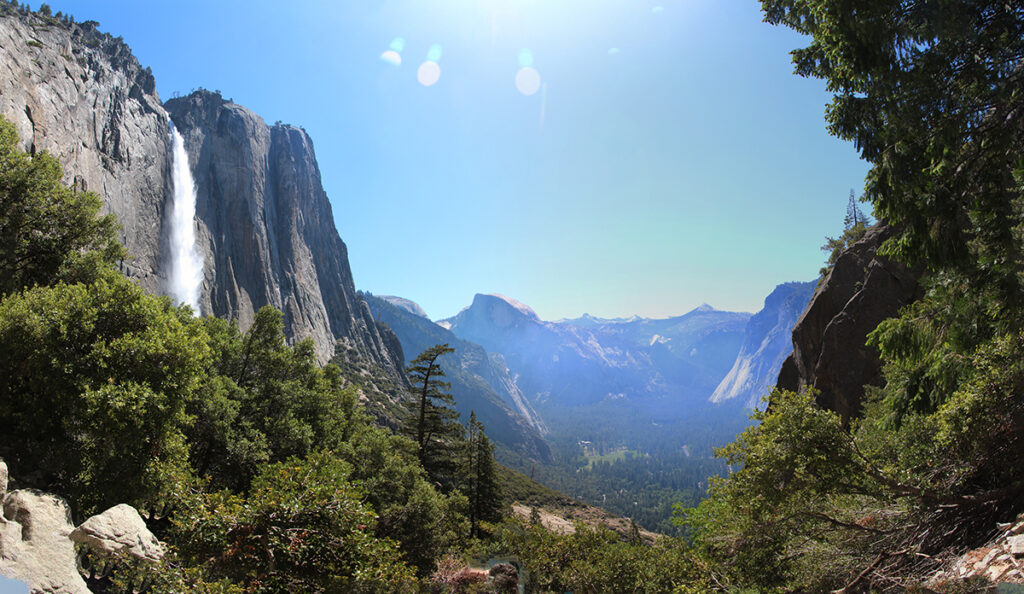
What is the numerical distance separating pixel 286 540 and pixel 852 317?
43.2m

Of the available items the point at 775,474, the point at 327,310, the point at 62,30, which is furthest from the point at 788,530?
the point at 327,310

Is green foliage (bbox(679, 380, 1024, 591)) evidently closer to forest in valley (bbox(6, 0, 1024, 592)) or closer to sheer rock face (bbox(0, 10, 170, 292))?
forest in valley (bbox(6, 0, 1024, 592))

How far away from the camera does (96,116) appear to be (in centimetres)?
7012

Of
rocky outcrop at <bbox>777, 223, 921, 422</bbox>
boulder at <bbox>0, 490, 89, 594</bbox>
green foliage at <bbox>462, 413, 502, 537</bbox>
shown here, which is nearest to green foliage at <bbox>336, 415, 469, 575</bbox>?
boulder at <bbox>0, 490, 89, 594</bbox>

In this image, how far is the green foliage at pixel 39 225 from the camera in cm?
1436

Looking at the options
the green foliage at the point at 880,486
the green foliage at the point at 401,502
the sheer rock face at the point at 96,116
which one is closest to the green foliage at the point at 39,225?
the green foliage at the point at 401,502

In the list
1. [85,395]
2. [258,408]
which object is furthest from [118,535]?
[258,408]

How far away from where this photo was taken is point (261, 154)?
4850 inches

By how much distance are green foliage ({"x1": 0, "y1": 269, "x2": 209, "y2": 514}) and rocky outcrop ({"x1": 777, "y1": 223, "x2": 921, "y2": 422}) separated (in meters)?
39.0

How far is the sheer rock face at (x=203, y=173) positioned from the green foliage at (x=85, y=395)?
91.2 feet

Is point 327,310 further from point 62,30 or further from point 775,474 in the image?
point 775,474

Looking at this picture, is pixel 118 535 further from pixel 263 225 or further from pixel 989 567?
pixel 263 225

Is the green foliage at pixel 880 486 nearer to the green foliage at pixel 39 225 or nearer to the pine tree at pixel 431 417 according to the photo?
the green foliage at pixel 39 225

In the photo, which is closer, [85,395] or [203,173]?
[85,395]
